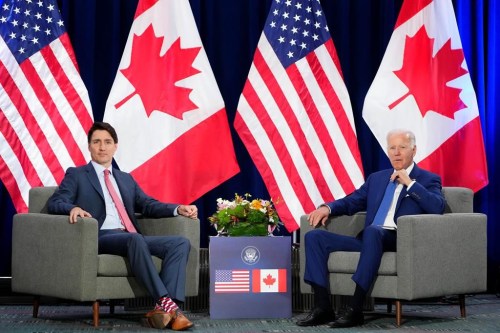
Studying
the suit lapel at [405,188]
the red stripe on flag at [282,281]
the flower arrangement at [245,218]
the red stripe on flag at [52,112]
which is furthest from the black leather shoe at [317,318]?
the red stripe on flag at [52,112]

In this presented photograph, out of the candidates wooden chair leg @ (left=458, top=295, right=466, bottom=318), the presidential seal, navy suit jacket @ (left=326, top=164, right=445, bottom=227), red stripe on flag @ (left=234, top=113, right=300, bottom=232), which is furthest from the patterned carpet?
red stripe on flag @ (left=234, top=113, right=300, bottom=232)

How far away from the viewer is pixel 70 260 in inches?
180

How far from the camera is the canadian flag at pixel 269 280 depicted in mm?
5047

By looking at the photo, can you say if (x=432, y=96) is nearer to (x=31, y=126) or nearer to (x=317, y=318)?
(x=317, y=318)

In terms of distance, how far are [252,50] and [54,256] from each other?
2.59 m

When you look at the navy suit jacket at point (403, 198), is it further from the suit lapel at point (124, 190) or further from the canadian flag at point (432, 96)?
the suit lapel at point (124, 190)

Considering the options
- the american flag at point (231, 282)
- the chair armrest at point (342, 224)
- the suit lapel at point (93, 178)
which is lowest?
the american flag at point (231, 282)

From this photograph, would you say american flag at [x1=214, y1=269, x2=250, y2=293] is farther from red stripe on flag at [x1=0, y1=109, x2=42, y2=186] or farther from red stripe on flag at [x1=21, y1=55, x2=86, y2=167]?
red stripe on flag at [x1=0, y1=109, x2=42, y2=186]

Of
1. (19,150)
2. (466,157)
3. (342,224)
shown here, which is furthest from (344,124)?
(19,150)

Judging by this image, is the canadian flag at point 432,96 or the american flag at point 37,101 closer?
the american flag at point 37,101

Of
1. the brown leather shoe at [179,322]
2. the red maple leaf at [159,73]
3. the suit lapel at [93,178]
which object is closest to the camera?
the brown leather shoe at [179,322]

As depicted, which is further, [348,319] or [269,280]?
[269,280]

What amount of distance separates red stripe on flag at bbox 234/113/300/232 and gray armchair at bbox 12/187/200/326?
1.16 meters

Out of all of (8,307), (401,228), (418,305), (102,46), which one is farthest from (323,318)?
(102,46)
